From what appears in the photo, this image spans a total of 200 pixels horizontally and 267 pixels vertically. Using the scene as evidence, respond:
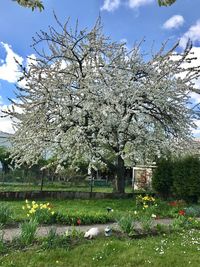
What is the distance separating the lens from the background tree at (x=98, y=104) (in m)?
15.4

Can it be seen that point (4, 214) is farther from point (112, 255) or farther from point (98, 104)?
point (98, 104)

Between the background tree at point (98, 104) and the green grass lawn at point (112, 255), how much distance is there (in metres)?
8.69

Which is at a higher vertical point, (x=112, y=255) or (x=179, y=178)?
(x=179, y=178)

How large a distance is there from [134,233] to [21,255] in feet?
8.05

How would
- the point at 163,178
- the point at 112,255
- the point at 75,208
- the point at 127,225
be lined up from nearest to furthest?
the point at 112,255 < the point at 127,225 < the point at 75,208 < the point at 163,178

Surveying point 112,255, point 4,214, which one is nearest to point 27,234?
point 112,255

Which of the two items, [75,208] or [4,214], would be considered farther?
[75,208]

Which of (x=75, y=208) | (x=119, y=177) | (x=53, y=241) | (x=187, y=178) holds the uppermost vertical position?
(x=119, y=177)

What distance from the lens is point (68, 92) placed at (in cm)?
1557

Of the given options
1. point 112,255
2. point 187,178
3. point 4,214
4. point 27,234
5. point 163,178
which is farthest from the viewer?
point 163,178

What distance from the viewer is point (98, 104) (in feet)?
50.8

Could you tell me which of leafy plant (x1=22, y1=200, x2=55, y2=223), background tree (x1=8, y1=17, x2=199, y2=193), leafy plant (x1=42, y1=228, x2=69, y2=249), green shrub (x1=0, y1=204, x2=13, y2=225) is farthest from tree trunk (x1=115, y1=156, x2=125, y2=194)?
leafy plant (x1=42, y1=228, x2=69, y2=249)

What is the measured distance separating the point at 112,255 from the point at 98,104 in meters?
10.2

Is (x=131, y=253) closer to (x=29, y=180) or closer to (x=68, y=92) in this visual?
(x=68, y=92)
